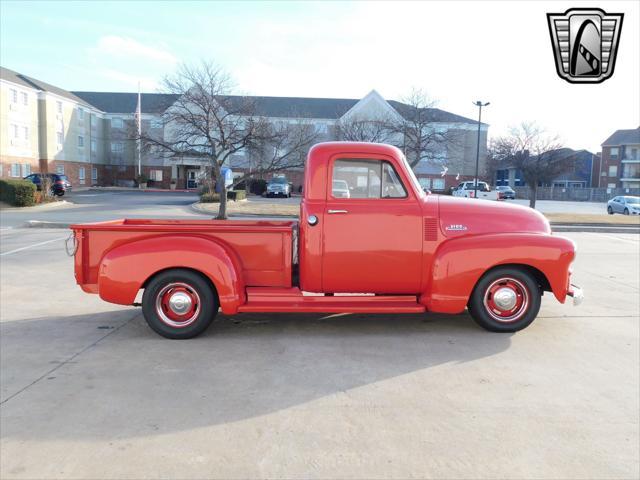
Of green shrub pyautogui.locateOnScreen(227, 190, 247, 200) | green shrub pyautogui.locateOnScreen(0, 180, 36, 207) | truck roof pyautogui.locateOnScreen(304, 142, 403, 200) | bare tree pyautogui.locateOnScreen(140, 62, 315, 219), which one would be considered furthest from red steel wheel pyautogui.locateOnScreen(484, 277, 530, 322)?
green shrub pyautogui.locateOnScreen(227, 190, 247, 200)

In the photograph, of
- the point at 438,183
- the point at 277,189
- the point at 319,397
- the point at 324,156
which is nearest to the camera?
the point at 319,397

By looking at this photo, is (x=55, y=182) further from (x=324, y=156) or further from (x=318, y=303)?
(x=318, y=303)

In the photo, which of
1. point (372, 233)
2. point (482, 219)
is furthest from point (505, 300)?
point (372, 233)

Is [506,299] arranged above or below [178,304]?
above

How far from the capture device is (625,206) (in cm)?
3588

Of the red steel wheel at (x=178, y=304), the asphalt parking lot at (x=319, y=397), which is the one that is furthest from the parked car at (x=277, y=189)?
the red steel wheel at (x=178, y=304)

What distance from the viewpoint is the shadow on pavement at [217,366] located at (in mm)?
3826

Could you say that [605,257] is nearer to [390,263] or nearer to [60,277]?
[390,263]

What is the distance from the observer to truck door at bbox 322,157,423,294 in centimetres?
572

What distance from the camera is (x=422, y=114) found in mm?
37188

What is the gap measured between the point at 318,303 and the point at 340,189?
1301mm

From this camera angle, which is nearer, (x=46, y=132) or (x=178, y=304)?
(x=178, y=304)

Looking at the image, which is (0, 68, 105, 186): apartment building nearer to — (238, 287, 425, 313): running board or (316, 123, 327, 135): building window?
(316, 123, 327, 135): building window

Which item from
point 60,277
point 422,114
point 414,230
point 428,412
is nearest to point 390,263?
point 414,230
